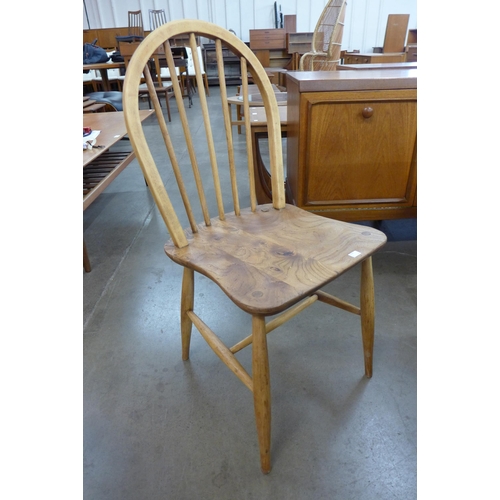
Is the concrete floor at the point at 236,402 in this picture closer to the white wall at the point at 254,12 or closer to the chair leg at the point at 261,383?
the chair leg at the point at 261,383

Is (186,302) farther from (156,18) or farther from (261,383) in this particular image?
(156,18)

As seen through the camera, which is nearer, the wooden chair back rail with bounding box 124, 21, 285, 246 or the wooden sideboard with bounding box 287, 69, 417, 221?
the wooden chair back rail with bounding box 124, 21, 285, 246

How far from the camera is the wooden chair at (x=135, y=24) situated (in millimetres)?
7234

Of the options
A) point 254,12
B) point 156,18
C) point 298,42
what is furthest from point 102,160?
point 254,12

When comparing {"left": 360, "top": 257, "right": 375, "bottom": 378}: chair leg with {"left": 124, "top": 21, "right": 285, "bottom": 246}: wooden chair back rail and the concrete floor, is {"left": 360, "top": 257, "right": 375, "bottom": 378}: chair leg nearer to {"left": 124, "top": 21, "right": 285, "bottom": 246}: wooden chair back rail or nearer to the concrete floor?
the concrete floor

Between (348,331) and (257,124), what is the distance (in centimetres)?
96

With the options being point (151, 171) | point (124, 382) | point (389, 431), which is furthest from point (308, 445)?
point (151, 171)

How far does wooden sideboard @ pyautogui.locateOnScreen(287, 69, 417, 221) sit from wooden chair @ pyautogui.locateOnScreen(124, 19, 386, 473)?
30 cm

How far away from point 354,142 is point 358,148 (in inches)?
1.1

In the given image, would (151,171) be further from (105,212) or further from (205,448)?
(105,212)

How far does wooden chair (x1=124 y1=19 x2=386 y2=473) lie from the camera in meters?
0.68

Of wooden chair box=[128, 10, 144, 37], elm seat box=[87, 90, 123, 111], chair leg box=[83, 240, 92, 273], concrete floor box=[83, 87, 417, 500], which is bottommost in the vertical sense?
concrete floor box=[83, 87, 417, 500]

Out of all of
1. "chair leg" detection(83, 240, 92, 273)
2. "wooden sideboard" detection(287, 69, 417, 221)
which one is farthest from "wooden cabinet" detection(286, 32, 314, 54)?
"chair leg" detection(83, 240, 92, 273)

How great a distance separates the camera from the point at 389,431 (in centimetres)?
89
